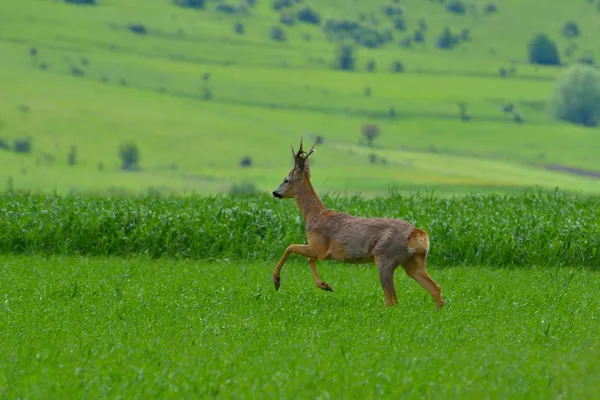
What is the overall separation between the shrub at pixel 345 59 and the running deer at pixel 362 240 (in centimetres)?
15268

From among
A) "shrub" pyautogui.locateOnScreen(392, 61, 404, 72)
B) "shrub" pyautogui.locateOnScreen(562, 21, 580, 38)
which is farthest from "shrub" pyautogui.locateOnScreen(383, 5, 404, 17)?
"shrub" pyautogui.locateOnScreen(562, 21, 580, 38)

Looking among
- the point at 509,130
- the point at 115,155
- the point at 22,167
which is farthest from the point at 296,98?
the point at 22,167

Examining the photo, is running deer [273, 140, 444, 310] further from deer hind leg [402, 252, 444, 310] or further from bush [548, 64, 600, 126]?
bush [548, 64, 600, 126]

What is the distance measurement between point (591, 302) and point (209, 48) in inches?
6264

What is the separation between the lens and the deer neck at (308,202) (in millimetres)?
14906

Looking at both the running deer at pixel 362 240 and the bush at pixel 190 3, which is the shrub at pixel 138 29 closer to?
the bush at pixel 190 3

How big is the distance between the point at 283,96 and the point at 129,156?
4227 centimetres

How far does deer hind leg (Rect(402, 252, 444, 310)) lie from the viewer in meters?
13.9

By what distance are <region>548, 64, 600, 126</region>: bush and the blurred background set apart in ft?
0.94

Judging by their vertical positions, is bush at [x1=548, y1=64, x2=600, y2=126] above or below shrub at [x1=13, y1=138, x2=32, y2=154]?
above

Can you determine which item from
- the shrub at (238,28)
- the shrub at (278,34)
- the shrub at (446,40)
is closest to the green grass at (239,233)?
the shrub at (238,28)

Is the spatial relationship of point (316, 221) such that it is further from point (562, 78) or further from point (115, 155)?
point (562, 78)

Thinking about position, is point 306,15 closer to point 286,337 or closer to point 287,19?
point 287,19

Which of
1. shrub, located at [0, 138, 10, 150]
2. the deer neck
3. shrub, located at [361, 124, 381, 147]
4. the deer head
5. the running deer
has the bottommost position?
shrub, located at [0, 138, 10, 150]
